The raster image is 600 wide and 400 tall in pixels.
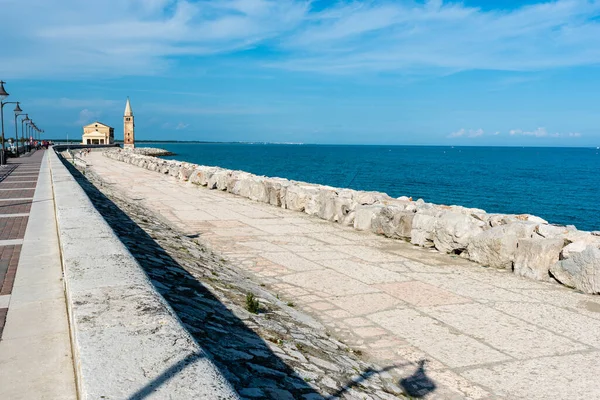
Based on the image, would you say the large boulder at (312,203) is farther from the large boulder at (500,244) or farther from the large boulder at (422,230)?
the large boulder at (500,244)

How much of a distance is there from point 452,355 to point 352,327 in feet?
3.31

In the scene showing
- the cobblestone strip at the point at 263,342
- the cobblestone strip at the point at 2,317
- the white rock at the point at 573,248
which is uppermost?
the white rock at the point at 573,248

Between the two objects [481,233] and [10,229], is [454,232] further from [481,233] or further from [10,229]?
[10,229]

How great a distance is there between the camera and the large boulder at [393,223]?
9.20 m

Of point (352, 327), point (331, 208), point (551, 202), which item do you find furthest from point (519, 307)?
point (551, 202)

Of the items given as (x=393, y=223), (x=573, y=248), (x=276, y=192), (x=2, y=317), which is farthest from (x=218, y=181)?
(x=2, y=317)

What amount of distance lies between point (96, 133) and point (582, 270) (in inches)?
4423

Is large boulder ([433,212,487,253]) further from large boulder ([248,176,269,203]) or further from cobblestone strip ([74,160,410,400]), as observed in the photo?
large boulder ([248,176,269,203])

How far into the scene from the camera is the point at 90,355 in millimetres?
2477

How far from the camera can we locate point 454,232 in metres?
8.08

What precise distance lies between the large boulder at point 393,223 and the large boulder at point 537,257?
2403 millimetres

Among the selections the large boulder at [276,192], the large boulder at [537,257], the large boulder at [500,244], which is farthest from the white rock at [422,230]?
the large boulder at [276,192]

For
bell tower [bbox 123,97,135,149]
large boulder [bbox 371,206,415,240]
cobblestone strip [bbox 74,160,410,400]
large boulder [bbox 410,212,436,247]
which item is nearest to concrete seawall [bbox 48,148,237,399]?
cobblestone strip [bbox 74,160,410,400]

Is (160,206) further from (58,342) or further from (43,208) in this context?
(58,342)
